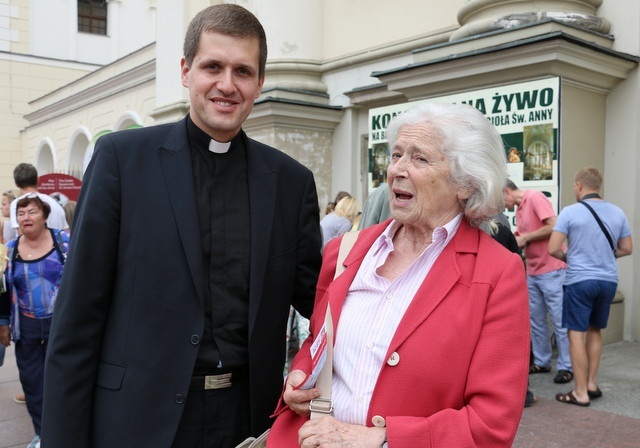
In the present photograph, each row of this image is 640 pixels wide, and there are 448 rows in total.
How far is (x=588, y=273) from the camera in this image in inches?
208

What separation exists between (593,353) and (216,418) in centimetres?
416

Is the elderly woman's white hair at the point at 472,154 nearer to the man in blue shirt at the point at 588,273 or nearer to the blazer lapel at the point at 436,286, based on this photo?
the blazer lapel at the point at 436,286

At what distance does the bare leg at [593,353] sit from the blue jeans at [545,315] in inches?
24.3

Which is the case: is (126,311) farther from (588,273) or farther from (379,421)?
(588,273)

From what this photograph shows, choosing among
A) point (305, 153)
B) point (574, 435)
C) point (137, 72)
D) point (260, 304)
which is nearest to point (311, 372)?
point (260, 304)

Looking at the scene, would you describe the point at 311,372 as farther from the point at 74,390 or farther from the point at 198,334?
the point at 74,390

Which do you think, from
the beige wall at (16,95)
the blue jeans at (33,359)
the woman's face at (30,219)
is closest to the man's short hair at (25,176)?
the woman's face at (30,219)

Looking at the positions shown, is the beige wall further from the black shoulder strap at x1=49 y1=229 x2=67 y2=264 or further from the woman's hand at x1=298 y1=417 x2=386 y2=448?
the woman's hand at x1=298 y1=417 x2=386 y2=448

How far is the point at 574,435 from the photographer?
14.8 feet

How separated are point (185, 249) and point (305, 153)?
8479 millimetres

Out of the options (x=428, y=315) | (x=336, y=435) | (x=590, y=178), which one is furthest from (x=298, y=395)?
(x=590, y=178)

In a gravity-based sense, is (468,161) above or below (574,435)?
above

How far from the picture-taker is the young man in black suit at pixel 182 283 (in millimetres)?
2025

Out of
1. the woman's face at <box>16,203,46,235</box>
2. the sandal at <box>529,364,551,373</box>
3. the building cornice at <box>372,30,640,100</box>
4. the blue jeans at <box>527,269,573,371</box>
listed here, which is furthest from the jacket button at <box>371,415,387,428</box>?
the building cornice at <box>372,30,640,100</box>
